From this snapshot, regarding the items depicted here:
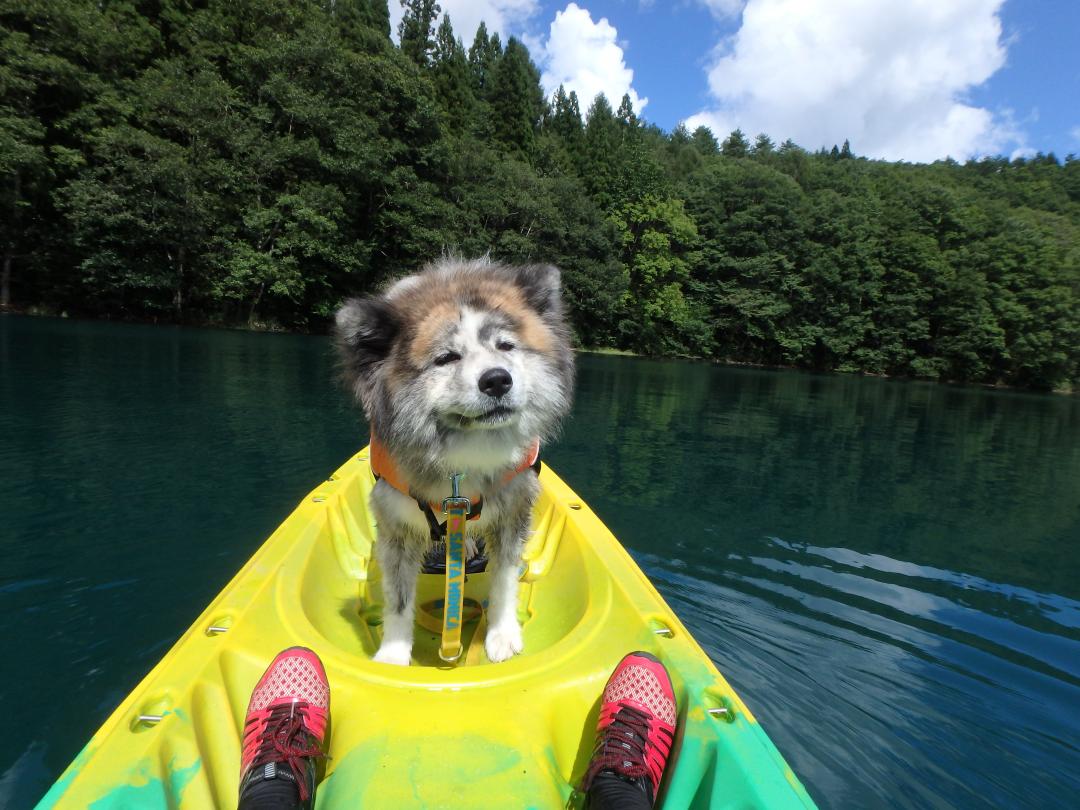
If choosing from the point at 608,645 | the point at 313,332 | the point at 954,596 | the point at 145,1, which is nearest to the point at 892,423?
the point at 954,596

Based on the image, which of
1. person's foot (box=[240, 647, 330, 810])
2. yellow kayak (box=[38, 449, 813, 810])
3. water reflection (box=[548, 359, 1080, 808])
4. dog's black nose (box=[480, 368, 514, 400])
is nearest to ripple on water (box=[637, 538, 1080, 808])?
water reflection (box=[548, 359, 1080, 808])

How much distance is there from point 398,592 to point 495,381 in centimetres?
125

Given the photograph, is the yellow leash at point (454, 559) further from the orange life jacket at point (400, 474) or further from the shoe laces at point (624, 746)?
the shoe laces at point (624, 746)

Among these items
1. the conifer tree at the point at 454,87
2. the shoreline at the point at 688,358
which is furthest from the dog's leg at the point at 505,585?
the conifer tree at the point at 454,87

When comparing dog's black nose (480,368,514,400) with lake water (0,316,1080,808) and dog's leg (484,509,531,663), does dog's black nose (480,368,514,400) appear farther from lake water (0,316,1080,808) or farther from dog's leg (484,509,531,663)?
lake water (0,316,1080,808)

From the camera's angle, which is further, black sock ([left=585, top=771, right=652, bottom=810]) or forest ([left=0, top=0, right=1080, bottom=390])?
forest ([left=0, top=0, right=1080, bottom=390])

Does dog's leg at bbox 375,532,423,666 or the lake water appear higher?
dog's leg at bbox 375,532,423,666

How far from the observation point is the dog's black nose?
2377 mm

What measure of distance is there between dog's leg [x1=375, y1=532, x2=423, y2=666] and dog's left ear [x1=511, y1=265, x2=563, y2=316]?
136 cm

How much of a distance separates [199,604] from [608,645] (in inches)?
133

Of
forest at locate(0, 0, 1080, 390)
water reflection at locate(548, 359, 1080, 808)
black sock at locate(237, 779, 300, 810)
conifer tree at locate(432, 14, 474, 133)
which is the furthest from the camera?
conifer tree at locate(432, 14, 474, 133)

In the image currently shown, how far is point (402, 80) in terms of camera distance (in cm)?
3234

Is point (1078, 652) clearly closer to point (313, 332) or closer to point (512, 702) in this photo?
point (512, 702)

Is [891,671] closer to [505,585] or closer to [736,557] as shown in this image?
[736,557]
